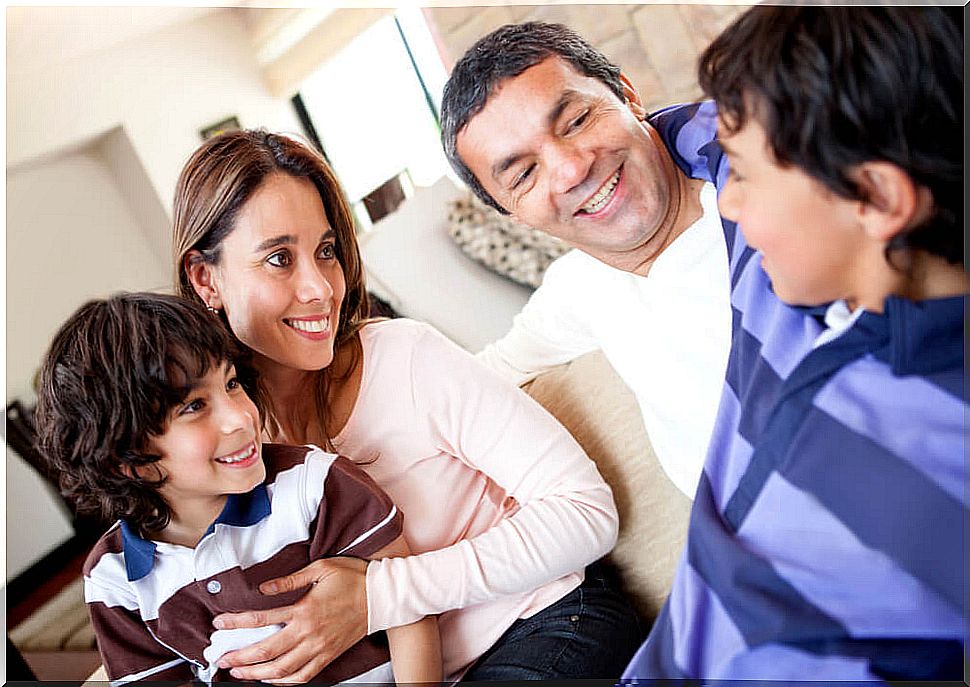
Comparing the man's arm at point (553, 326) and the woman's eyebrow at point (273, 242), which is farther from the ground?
the woman's eyebrow at point (273, 242)

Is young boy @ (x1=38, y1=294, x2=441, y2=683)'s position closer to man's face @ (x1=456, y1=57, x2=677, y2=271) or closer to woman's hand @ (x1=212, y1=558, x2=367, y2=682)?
woman's hand @ (x1=212, y1=558, x2=367, y2=682)

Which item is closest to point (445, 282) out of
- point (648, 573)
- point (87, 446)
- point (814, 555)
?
point (648, 573)

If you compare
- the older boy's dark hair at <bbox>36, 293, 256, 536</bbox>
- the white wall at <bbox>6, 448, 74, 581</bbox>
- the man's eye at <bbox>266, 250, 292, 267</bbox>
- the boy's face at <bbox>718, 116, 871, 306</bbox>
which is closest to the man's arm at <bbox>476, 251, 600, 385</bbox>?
the man's eye at <bbox>266, 250, 292, 267</bbox>

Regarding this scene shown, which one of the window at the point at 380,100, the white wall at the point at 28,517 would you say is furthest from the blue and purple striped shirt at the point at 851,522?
the white wall at the point at 28,517

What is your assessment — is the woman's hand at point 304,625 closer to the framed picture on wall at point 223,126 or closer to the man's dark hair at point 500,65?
the man's dark hair at point 500,65

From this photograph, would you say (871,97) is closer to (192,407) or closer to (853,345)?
(853,345)

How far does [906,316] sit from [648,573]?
565 mm

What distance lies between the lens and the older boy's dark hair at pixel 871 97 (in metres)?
0.48

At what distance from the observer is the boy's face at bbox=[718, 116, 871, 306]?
0.52 meters

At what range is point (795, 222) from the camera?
531mm

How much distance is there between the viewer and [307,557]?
0.88 metres

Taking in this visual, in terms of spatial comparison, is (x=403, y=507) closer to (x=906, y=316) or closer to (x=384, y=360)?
(x=384, y=360)

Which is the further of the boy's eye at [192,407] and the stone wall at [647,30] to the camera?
the stone wall at [647,30]

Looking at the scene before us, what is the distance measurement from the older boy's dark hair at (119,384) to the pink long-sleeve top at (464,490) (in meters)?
0.19
